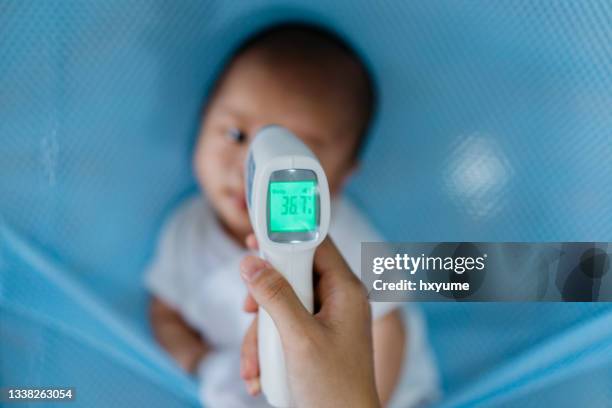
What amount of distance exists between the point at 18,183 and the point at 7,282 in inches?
4.7

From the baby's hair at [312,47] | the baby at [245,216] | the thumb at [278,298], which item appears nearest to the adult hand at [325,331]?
the thumb at [278,298]

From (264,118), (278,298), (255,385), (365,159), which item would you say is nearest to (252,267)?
(278,298)

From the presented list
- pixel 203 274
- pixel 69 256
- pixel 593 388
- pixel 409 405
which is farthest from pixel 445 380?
pixel 69 256

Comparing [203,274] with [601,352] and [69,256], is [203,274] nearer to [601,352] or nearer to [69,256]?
[69,256]

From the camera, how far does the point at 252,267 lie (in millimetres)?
520

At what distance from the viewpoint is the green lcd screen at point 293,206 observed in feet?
1.59

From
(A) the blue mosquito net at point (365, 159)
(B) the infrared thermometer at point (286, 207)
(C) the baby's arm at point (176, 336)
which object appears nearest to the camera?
(B) the infrared thermometer at point (286, 207)

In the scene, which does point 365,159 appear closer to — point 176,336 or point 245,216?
point 245,216

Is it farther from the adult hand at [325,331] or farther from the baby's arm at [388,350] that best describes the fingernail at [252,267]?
the baby's arm at [388,350]

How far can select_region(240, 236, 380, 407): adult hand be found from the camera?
1.62 feet

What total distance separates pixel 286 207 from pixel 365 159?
1.41ft

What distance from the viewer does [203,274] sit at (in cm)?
91

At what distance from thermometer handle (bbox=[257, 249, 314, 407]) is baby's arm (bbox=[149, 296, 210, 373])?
32 cm

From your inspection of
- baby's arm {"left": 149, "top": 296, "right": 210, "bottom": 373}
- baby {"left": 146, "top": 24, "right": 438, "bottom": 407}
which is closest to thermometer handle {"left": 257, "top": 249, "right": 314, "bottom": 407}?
baby {"left": 146, "top": 24, "right": 438, "bottom": 407}
